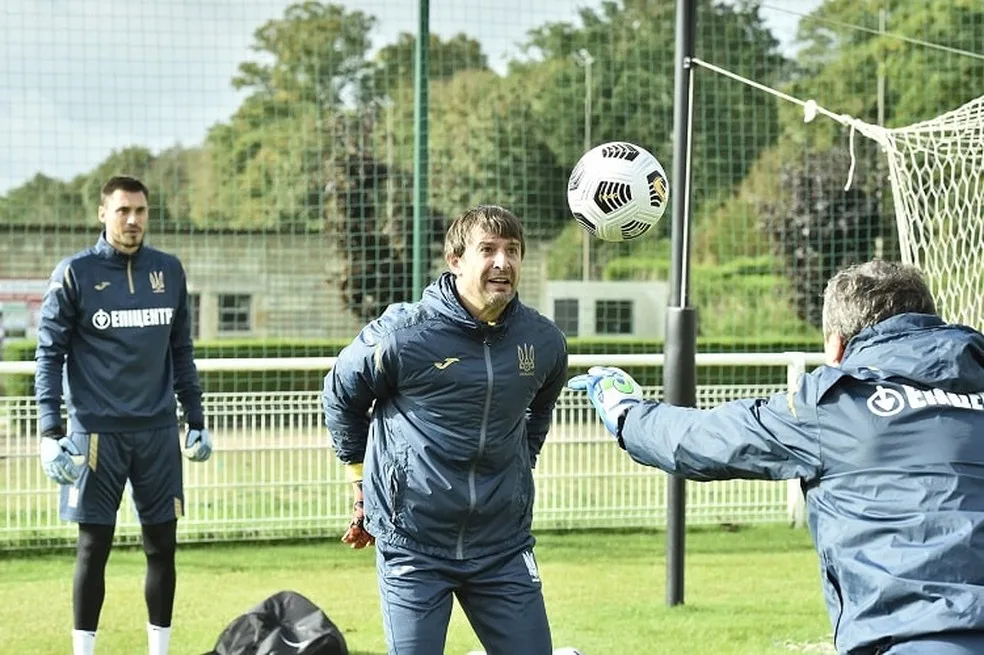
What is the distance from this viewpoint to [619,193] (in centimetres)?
483

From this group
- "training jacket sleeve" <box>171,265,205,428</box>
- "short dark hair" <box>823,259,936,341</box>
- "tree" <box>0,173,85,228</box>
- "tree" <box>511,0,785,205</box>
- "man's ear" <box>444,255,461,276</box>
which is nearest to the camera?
"short dark hair" <box>823,259,936,341</box>

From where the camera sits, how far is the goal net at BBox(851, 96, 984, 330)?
6691 mm

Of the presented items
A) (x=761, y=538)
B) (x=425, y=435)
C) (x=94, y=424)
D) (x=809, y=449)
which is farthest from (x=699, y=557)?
(x=809, y=449)

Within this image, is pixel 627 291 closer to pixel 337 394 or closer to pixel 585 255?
pixel 585 255

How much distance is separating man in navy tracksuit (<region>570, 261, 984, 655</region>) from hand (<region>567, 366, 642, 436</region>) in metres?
0.35

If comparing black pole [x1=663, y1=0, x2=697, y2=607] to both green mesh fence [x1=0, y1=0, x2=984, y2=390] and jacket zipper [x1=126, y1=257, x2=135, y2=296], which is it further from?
green mesh fence [x1=0, y1=0, x2=984, y2=390]

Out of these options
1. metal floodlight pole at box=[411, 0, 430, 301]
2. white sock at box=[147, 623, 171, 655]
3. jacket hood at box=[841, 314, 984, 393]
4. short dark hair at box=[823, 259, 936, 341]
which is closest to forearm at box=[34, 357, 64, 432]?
white sock at box=[147, 623, 171, 655]

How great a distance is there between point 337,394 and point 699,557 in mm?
4483

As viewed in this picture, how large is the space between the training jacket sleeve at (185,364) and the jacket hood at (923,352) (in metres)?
3.55

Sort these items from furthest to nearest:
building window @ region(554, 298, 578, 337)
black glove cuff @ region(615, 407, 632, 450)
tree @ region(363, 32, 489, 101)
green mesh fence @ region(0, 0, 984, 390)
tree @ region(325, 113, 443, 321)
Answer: building window @ region(554, 298, 578, 337) → tree @ region(363, 32, 489, 101) → tree @ region(325, 113, 443, 321) → green mesh fence @ region(0, 0, 984, 390) → black glove cuff @ region(615, 407, 632, 450)

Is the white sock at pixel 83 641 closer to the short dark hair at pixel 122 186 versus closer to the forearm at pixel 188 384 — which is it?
the forearm at pixel 188 384

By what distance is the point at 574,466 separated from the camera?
28.2ft

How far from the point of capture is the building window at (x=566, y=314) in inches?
738

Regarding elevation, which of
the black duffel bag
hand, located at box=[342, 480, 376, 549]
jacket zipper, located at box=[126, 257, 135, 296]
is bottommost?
the black duffel bag
